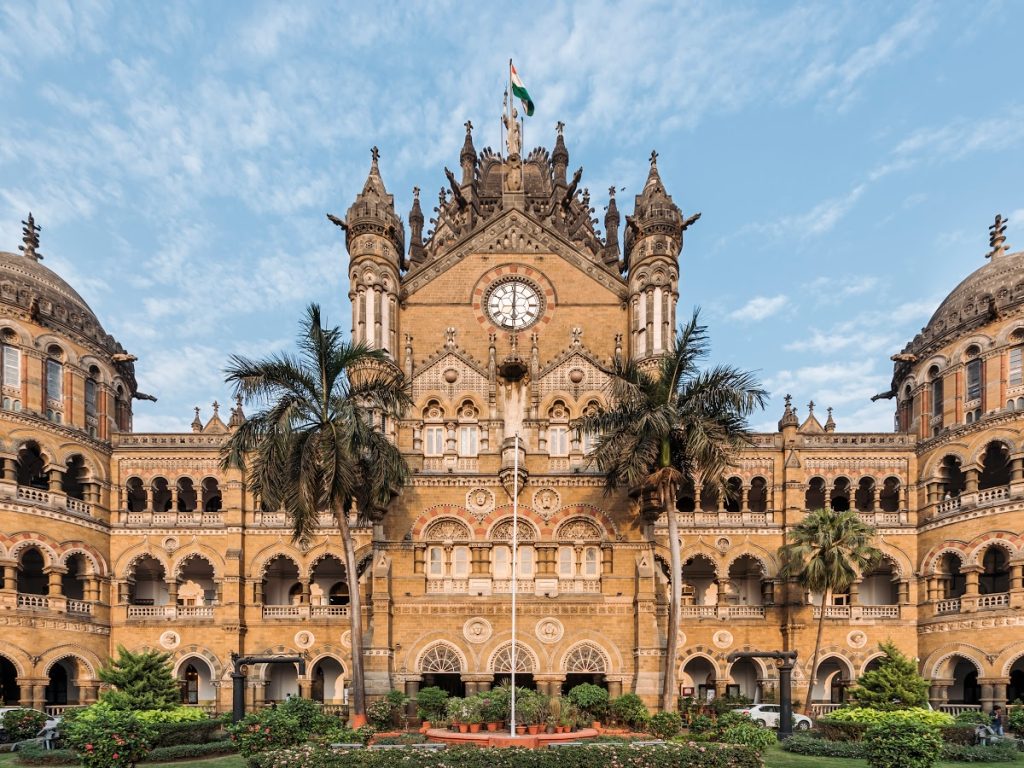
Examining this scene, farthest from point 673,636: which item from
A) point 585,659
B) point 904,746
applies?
point 904,746

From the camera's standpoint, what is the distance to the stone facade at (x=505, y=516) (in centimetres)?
3784

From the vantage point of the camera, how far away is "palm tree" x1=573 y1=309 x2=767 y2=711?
32.8 metres

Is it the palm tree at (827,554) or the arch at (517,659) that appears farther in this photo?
the arch at (517,659)

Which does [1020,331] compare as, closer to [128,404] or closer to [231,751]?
[231,751]

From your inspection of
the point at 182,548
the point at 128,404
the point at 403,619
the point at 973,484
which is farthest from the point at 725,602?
the point at 128,404

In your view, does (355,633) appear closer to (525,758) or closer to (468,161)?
(525,758)

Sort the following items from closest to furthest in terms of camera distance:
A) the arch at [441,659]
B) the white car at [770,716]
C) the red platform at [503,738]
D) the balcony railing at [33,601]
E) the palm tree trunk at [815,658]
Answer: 1. the red platform at [503,738]
2. the white car at [770,716]
3. the balcony railing at [33,601]
4. the palm tree trunk at [815,658]
5. the arch at [441,659]

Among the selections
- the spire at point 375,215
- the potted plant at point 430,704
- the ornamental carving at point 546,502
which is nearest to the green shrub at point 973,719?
the ornamental carving at point 546,502

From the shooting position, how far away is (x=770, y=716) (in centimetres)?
3519

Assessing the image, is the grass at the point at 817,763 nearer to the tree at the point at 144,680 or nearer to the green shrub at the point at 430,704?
the green shrub at the point at 430,704

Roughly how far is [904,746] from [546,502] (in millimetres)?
22272

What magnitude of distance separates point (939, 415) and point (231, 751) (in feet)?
124

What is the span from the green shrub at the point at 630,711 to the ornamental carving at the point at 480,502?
35.8 feet

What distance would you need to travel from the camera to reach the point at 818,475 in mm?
42406
